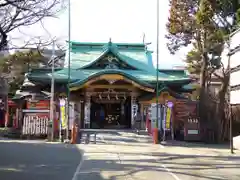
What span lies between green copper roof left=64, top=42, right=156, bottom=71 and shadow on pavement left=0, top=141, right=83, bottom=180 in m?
13.2


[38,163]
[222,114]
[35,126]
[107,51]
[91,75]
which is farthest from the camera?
[107,51]

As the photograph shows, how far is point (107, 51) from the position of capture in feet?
107

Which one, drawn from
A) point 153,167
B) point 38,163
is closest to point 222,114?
point 153,167

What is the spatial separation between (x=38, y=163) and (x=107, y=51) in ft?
58.8

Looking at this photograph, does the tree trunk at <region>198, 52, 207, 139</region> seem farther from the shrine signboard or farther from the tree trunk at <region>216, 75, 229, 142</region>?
the shrine signboard

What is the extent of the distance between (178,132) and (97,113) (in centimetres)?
728

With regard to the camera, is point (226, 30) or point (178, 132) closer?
point (226, 30)

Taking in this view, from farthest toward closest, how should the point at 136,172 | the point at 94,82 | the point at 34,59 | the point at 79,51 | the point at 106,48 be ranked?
the point at 34,59 → the point at 79,51 → the point at 106,48 → the point at 94,82 → the point at 136,172

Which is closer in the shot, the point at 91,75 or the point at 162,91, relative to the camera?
the point at 91,75

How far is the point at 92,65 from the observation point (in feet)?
109

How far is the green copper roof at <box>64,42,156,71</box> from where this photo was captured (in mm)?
33281

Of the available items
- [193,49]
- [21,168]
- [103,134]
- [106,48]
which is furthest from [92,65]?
[21,168]

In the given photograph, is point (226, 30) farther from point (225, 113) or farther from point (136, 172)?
point (136, 172)

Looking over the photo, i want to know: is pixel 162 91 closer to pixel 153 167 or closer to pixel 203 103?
pixel 203 103
